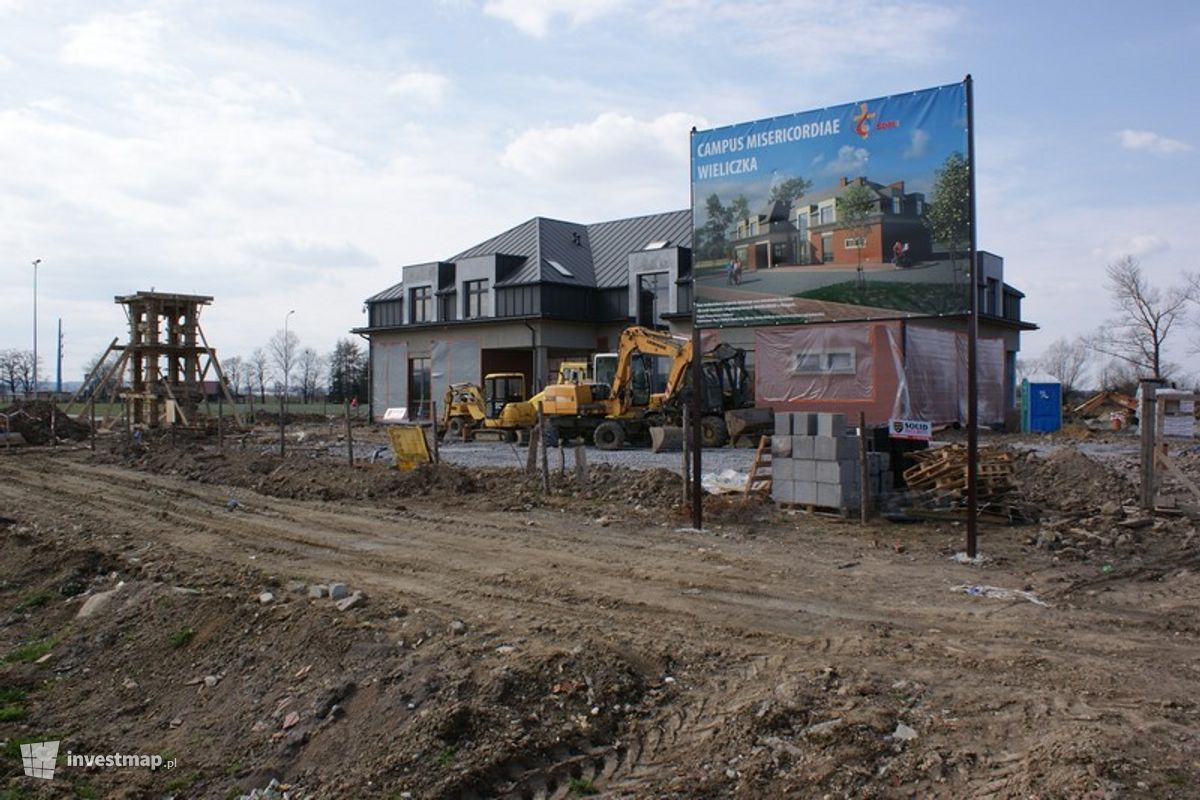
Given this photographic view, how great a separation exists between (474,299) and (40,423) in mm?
19295

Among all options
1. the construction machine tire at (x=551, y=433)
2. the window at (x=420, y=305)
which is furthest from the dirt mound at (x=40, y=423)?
the construction machine tire at (x=551, y=433)

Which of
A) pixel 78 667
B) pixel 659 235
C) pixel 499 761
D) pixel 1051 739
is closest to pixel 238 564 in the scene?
pixel 78 667

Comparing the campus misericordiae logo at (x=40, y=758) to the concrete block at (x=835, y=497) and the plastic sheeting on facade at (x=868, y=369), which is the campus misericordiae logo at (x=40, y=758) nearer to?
the concrete block at (x=835, y=497)

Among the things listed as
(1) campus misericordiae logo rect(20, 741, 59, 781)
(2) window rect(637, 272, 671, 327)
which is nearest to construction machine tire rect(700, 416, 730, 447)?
(2) window rect(637, 272, 671, 327)

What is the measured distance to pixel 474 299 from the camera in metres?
46.2

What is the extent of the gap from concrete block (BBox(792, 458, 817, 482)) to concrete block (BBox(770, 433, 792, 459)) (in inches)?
6.6

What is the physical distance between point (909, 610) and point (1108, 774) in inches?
145

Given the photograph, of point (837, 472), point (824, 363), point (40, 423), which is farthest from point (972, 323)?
point (40, 423)

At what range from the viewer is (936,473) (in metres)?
13.9

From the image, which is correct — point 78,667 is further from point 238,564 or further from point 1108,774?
point 1108,774

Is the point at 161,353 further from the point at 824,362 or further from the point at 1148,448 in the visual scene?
the point at 1148,448

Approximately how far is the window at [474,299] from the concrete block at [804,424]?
108 feet

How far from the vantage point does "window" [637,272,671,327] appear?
1665 inches

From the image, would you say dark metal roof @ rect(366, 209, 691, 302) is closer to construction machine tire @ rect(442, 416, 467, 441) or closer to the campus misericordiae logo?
construction machine tire @ rect(442, 416, 467, 441)
